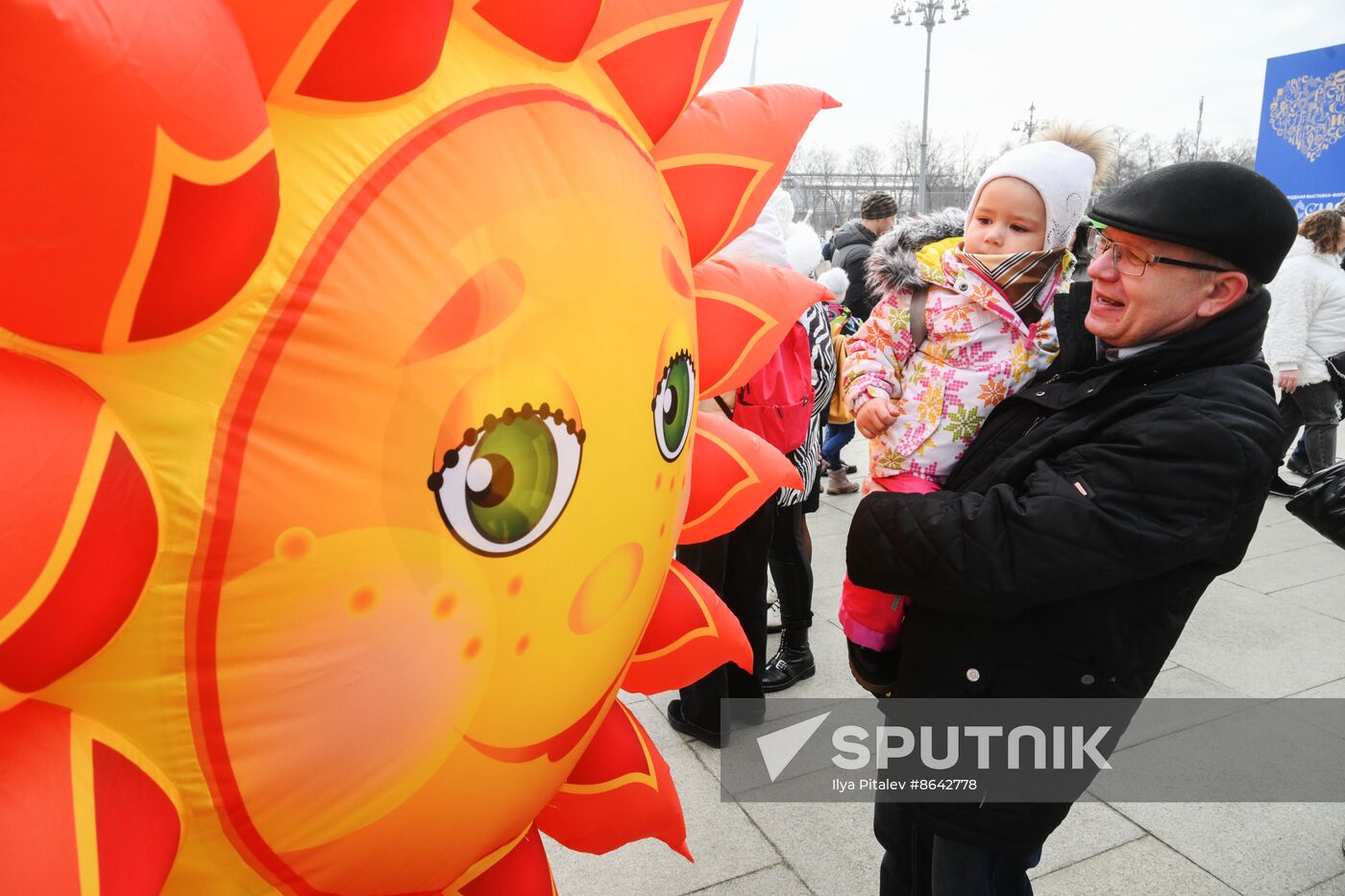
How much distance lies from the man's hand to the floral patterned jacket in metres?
0.03

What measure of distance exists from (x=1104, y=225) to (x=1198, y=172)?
169 millimetres

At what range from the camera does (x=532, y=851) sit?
1.52 m

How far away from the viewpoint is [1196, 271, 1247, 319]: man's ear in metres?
1.65

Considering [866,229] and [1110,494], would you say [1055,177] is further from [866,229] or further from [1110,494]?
[866,229]

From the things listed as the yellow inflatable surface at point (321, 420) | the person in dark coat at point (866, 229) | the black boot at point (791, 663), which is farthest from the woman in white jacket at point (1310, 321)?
the yellow inflatable surface at point (321, 420)

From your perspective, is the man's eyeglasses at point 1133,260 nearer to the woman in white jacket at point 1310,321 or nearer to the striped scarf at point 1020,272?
the striped scarf at point 1020,272

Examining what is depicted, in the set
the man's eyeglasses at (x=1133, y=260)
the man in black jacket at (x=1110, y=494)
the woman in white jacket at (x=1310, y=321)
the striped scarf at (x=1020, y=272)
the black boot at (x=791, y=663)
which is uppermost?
the man's eyeglasses at (x=1133, y=260)

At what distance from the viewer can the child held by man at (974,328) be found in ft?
6.57

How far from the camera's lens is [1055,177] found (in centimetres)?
200

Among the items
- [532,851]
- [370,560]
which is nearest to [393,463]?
[370,560]

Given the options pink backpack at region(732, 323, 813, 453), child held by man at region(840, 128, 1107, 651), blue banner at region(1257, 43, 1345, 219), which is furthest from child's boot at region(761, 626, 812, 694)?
blue banner at region(1257, 43, 1345, 219)

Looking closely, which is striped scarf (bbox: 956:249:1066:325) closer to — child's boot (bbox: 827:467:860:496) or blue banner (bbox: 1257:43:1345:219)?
child's boot (bbox: 827:467:860:496)

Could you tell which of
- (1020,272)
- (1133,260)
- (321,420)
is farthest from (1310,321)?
(321,420)

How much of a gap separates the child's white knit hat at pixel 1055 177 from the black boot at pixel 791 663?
7.28ft
